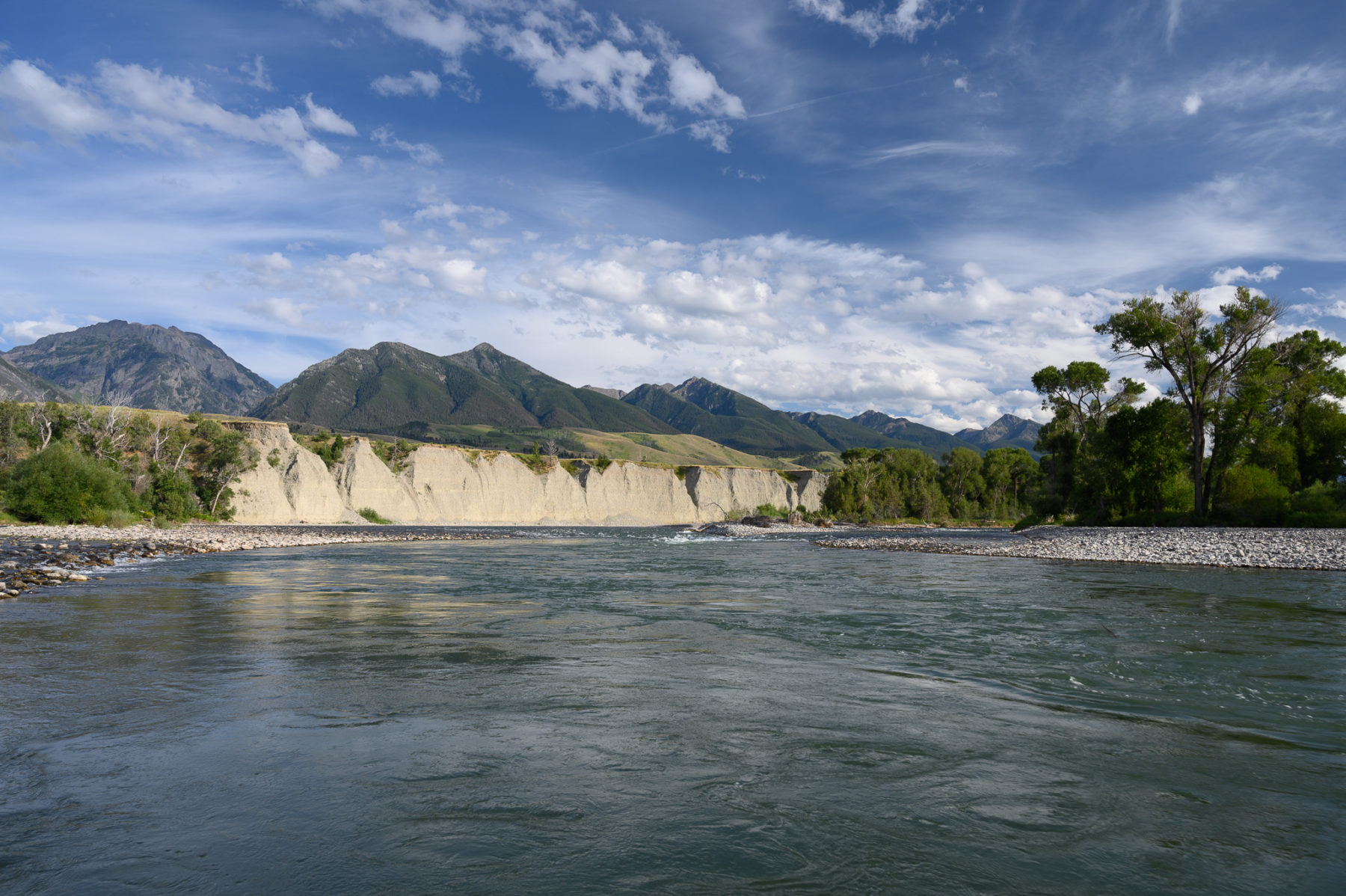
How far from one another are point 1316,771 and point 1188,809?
1.87m

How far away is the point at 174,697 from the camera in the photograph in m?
7.98

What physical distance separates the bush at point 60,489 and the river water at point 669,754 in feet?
115

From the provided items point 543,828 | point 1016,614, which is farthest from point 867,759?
point 1016,614

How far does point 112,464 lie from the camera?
170 feet

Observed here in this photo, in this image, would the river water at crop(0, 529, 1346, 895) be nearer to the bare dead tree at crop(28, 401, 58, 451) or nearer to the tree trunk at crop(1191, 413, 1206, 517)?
the tree trunk at crop(1191, 413, 1206, 517)

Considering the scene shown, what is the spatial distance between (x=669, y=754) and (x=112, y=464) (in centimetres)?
6082

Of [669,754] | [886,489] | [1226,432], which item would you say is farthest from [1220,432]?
[886,489]

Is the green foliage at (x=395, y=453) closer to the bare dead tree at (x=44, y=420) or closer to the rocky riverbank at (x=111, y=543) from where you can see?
the rocky riverbank at (x=111, y=543)

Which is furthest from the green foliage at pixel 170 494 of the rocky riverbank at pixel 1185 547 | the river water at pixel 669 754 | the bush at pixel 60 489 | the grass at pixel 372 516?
the rocky riverbank at pixel 1185 547

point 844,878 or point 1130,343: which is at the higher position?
point 1130,343

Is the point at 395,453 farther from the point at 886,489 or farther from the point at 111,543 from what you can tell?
the point at 886,489

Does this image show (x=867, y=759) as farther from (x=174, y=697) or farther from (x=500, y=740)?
(x=174, y=697)

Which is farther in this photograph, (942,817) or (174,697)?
(174,697)

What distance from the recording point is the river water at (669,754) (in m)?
4.31
